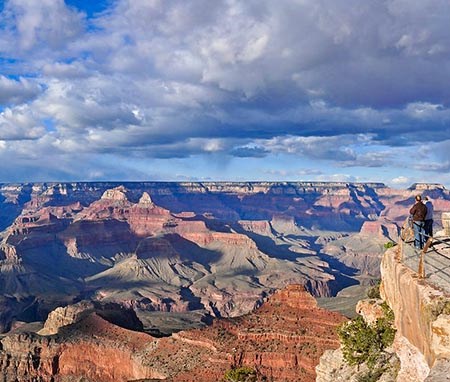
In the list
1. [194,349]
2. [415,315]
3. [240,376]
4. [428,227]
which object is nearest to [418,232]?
[428,227]

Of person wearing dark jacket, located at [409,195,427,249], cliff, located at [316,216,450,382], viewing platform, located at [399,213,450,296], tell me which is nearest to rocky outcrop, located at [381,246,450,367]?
cliff, located at [316,216,450,382]

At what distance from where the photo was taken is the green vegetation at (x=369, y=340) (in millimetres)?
28764

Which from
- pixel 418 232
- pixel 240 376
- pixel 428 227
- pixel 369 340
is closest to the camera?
pixel 418 232

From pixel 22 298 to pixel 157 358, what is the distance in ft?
476

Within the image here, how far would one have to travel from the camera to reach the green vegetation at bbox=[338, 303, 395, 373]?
28764 millimetres

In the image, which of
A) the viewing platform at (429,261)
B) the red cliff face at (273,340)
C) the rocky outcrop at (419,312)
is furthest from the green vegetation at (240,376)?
the viewing platform at (429,261)

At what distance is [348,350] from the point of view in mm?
31734

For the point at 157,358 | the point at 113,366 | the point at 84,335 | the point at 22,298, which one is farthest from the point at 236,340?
the point at 22,298

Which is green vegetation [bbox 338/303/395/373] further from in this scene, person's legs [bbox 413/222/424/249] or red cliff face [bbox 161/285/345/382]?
red cliff face [bbox 161/285/345/382]

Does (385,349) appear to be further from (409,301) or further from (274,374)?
(274,374)

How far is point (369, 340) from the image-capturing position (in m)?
29.8

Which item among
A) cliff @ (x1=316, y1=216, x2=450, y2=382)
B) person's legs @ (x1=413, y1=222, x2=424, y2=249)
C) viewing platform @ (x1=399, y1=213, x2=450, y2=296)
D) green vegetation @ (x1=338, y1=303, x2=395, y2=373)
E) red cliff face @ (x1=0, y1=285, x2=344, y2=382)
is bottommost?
red cliff face @ (x1=0, y1=285, x2=344, y2=382)

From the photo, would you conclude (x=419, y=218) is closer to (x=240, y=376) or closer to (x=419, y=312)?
(x=419, y=312)

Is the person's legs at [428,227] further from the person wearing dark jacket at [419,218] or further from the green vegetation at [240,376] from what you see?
the green vegetation at [240,376]
